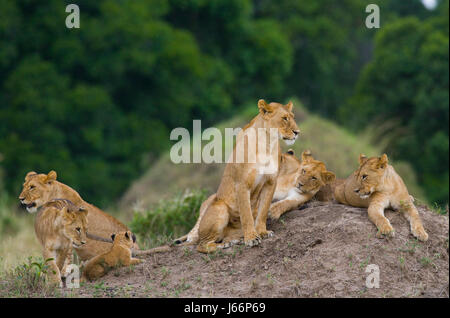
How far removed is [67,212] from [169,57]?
71.7 feet

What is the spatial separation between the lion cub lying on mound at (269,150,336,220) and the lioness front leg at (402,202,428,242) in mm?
1077

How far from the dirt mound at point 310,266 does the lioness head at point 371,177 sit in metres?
0.29

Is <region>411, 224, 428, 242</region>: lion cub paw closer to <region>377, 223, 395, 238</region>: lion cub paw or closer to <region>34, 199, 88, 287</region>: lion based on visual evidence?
<region>377, 223, 395, 238</region>: lion cub paw

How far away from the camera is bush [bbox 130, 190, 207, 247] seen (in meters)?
11.1

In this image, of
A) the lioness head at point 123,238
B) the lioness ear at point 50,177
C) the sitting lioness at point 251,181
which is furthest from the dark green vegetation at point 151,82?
the lioness ear at point 50,177

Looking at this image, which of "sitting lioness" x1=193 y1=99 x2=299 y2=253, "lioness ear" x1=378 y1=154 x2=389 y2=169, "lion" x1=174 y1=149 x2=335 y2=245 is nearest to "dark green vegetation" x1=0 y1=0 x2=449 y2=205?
"lion" x1=174 y1=149 x2=335 y2=245

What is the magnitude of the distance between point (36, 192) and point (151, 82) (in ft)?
70.3

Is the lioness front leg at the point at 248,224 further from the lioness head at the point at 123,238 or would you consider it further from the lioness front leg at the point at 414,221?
the lioness front leg at the point at 414,221

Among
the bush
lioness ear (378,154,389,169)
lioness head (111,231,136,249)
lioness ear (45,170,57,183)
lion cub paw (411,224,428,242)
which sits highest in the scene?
lioness ear (378,154,389,169)

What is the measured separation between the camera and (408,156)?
22641 mm

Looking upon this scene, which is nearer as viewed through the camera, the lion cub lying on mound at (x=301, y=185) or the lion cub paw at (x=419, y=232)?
the lion cub paw at (x=419, y=232)

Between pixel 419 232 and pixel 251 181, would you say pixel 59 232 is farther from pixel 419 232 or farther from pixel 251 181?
pixel 419 232

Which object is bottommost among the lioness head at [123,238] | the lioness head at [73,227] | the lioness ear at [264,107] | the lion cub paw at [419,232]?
the lioness head at [123,238]

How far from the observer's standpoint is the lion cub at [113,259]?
26.5 ft
